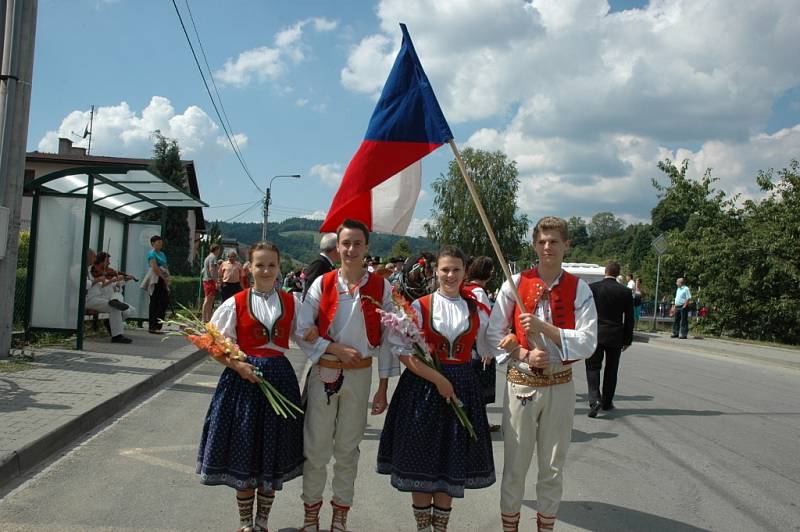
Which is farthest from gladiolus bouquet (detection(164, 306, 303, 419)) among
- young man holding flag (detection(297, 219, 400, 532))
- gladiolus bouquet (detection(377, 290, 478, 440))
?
gladiolus bouquet (detection(377, 290, 478, 440))

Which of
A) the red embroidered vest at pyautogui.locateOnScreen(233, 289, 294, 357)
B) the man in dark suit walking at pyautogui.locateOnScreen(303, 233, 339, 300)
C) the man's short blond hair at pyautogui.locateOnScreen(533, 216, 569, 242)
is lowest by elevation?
the red embroidered vest at pyautogui.locateOnScreen(233, 289, 294, 357)

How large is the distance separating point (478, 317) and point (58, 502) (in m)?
3.10

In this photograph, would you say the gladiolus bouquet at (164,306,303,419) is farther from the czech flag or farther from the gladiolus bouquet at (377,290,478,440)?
the czech flag

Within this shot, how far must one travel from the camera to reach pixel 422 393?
13.4 ft

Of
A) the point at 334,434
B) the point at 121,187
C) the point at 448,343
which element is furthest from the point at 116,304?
the point at 448,343

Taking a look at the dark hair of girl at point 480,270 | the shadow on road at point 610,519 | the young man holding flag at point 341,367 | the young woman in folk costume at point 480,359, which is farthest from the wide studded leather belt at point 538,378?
the dark hair of girl at point 480,270

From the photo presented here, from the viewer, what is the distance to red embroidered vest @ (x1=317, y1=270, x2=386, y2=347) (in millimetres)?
4258

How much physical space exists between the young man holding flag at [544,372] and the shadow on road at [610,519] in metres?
0.79

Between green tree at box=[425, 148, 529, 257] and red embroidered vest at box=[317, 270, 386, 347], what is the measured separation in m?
A: 42.7

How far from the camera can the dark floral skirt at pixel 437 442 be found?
3977 millimetres

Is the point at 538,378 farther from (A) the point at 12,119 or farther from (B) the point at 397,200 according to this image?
(A) the point at 12,119

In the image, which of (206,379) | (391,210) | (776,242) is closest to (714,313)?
(776,242)

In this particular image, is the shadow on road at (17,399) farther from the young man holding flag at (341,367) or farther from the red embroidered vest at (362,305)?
the red embroidered vest at (362,305)

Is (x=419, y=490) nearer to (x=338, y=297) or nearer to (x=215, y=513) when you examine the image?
(x=338, y=297)
